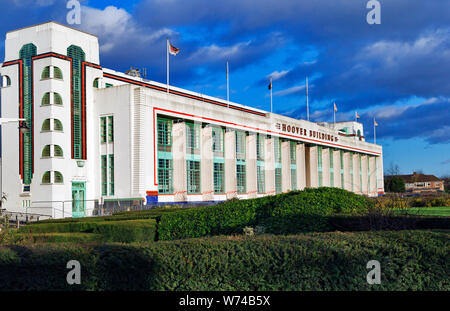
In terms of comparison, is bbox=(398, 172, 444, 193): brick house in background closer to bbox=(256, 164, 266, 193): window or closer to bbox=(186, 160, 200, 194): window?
bbox=(256, 164, 266, 193): window

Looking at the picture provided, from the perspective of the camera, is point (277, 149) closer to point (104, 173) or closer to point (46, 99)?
point (104, 173)

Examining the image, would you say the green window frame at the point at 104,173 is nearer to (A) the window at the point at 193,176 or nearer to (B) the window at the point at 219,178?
(A) the window at the point at 193,176

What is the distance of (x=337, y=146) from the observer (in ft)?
230

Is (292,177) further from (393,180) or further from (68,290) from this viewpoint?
(68,290)

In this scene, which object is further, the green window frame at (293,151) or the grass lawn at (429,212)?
the green window frame at (293,151)

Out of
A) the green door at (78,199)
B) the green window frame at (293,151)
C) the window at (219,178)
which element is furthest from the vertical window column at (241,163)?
the green door at (78,199)

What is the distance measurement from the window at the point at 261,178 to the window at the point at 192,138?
1096 centimetres

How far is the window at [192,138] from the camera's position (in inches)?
1662

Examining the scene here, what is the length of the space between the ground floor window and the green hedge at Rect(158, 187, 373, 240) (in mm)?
33930

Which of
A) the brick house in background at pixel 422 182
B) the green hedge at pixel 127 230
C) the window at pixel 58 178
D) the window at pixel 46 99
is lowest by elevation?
the green hedge at pixel 127 230

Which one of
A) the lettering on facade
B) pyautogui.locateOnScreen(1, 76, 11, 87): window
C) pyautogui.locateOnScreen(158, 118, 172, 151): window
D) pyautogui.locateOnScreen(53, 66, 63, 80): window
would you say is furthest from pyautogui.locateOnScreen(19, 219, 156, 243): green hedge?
the lettering on facade

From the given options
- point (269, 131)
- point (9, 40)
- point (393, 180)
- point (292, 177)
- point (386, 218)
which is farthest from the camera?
point (393, 180)
